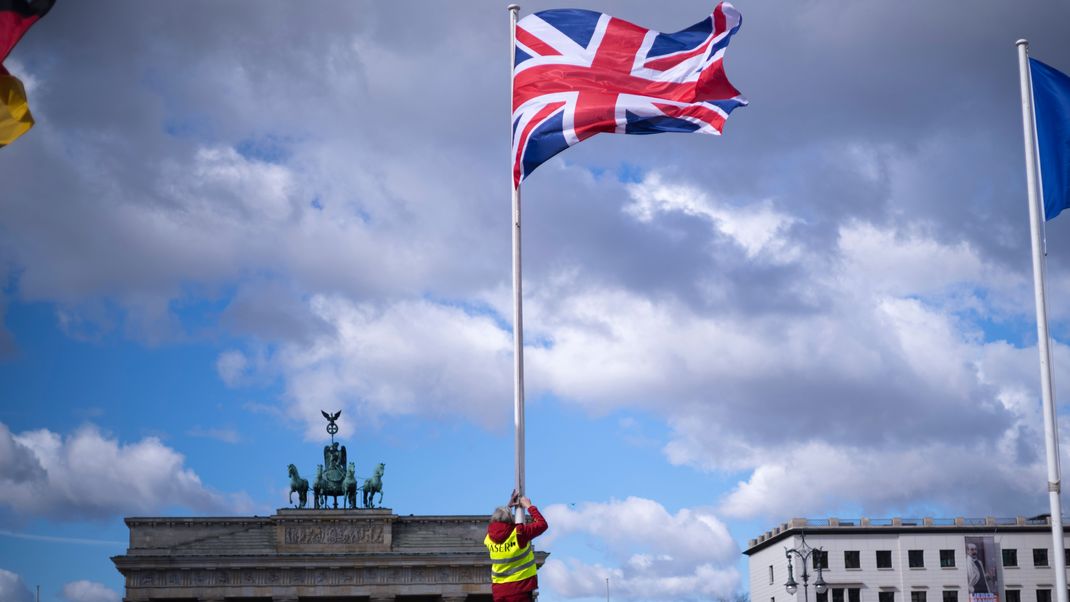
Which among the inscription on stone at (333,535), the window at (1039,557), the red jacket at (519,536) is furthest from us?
the window at (1039,557)

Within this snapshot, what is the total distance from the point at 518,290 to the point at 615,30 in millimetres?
4740

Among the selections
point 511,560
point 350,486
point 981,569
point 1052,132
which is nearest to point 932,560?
point 981,569

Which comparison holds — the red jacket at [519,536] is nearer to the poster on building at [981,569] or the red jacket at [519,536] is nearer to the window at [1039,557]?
the poster on building at [981,569]

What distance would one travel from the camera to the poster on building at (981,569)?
10700cm

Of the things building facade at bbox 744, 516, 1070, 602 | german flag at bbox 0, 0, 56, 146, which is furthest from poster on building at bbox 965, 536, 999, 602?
german flag at bbox 0, 0, 56, 146

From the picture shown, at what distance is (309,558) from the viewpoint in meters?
87.6

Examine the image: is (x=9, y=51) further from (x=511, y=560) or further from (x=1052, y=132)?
(x=1052, y=132)

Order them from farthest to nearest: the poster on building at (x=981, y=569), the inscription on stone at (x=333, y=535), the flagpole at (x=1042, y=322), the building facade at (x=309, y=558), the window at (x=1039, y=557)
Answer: the window at (x=1039, y=557) < the poster on building at (x=981, y=569) < the inscription on stone at (x=333, y=535) < the building facade at (x=309, y=558) < the flagpole at (x=1042, y=322)

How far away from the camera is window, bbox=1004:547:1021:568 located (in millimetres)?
108875

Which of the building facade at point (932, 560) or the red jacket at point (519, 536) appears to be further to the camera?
the building facade at point (932, 560)

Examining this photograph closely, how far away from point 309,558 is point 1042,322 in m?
69.2

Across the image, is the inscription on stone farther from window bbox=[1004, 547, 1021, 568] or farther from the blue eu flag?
the blue eu flag

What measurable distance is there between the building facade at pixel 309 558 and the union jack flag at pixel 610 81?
67.0 meters

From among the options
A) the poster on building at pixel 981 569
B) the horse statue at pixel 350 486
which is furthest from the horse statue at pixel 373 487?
the poster on building at pixel 981 569
